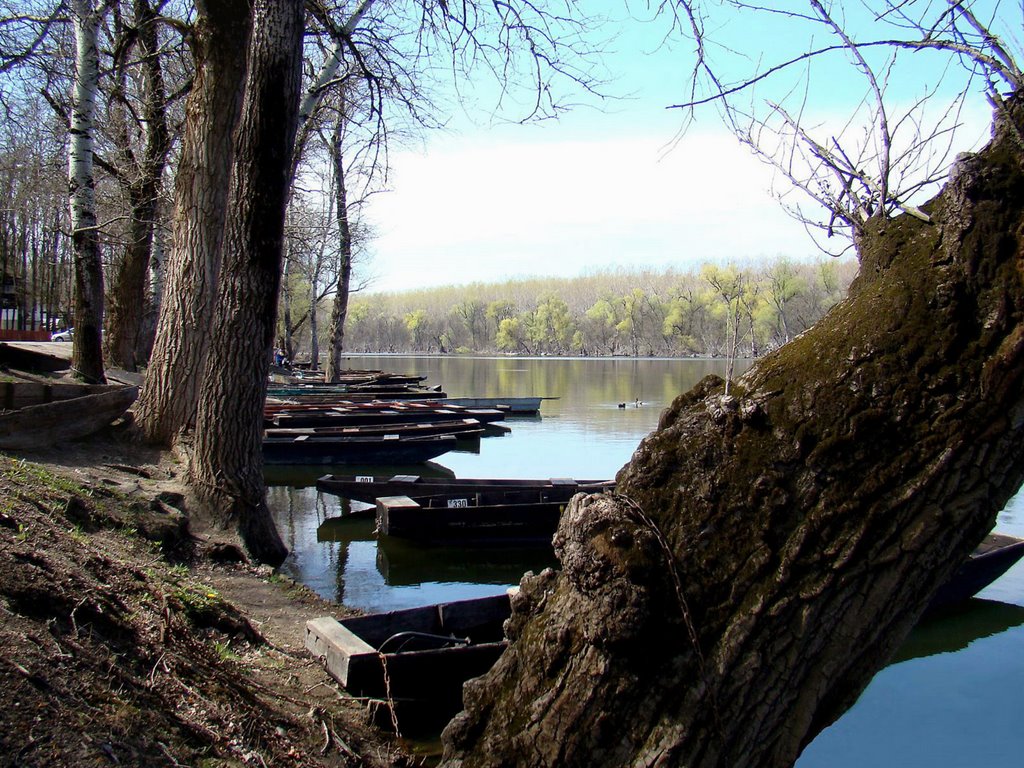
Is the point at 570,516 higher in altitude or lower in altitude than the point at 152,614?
higher

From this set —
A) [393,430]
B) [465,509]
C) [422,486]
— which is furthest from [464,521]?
[393,430]

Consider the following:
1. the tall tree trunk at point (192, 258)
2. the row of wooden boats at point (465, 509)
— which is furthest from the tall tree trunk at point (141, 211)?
the row of wooden boats at point (465, 509)

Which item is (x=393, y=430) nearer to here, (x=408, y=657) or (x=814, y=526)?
(x=408, y=657)

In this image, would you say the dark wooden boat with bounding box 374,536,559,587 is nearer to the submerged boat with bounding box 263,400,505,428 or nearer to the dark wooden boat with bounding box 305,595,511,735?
the dark wooden boat with bounding box 305,595,511,735

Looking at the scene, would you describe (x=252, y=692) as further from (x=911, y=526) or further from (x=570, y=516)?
(x=911, y=526)

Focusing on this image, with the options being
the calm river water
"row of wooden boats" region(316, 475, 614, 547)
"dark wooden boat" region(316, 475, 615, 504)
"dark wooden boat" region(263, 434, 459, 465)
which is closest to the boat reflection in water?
the calm river water

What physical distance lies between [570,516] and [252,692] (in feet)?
7.61

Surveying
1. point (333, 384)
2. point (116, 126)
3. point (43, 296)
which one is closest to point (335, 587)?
point (116, 126)

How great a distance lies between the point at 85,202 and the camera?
11109 millimetres

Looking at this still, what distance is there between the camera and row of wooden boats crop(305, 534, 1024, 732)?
16.3 ft

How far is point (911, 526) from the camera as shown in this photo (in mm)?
2148

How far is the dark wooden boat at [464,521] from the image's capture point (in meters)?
11.0

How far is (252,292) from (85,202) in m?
5.06

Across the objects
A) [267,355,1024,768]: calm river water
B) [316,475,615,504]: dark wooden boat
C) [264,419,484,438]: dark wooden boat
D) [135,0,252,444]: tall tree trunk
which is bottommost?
[267,355,1024,768]: calm river water
